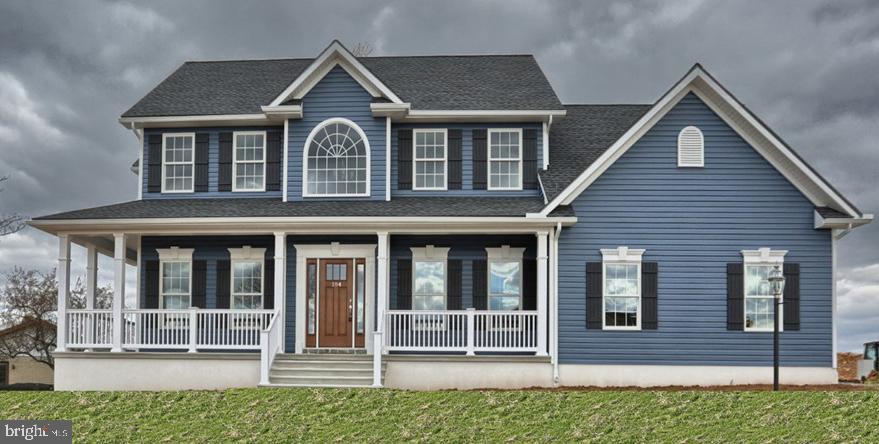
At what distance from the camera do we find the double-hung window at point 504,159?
72.8ft

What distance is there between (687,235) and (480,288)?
4.74m

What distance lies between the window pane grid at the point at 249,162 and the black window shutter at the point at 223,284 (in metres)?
1.98

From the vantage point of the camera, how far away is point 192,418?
653 inches

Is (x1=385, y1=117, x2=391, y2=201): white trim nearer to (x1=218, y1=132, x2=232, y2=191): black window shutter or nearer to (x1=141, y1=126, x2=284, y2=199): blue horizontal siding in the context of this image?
(x1=141, y1=126, x2=284, y2=199): blue horizontal siding

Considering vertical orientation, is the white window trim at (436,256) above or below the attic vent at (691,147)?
below

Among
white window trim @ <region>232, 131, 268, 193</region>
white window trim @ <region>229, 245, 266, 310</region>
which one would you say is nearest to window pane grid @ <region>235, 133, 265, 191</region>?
white window trim @ <region>232, 131, 268, 193</region>

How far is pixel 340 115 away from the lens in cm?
2197

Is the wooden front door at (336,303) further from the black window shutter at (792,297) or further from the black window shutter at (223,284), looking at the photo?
the black window shutter at (792,297)

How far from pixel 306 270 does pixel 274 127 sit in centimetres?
372

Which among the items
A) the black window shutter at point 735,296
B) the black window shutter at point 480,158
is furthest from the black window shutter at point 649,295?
the black window shutter at point 480,158

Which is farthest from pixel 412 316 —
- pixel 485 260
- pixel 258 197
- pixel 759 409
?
pixel 759 409

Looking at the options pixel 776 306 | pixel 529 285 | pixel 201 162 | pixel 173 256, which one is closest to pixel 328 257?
pixel 173 256

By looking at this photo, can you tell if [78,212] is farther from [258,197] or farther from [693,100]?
[693,100]

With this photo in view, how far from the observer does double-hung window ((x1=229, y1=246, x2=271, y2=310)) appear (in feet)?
71.7
